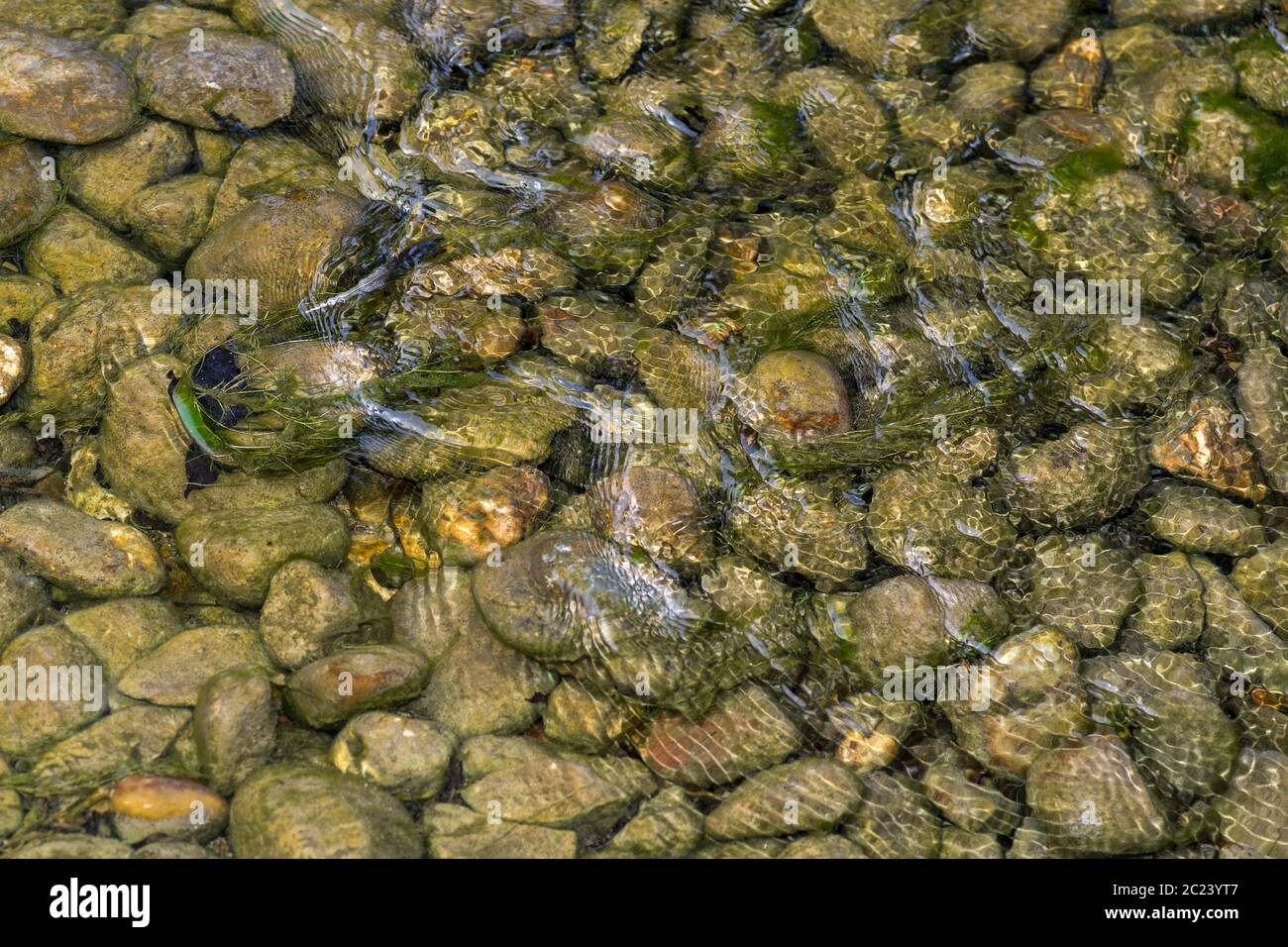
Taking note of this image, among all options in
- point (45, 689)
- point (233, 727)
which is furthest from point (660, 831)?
point (45, 689)

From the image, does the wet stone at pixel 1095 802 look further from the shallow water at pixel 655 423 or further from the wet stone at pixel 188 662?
the wet stone at pixel 188 662

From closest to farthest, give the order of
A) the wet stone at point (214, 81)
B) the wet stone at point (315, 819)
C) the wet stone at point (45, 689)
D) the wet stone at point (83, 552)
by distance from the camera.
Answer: the wet stone at point (315, 819)
the wet stone at point (45, 689)
the wet stone at point (83, 552)
the wet stone at point (214, 81)

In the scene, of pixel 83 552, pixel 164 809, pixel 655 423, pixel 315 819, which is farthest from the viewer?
pixel 655 423

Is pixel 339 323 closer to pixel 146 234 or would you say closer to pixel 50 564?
pixel 146 234

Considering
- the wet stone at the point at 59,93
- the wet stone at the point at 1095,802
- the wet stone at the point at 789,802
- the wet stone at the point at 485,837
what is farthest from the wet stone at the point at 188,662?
the wet stone at the point at 1095,802

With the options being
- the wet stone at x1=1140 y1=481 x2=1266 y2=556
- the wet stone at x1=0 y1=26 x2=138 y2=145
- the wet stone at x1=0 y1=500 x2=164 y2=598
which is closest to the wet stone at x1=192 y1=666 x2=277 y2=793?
the wet stone at x1=0 y1=500 x2=164 y2=598

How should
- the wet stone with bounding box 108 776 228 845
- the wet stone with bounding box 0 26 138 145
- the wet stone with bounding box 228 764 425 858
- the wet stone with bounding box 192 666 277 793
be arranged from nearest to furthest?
the wet stone with bounding box 228 764 425 858 → the wet stone with bounding box 108 776 228 845 → the wet stone with bounding box 192 666 277 793 → the wet stone with bounding box 0 26 138 145

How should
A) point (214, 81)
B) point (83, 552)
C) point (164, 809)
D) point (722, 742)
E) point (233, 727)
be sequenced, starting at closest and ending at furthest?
point (164, 809) < point (233, 727) < point (722, 742) < point (83, 552) < point (214, 81)

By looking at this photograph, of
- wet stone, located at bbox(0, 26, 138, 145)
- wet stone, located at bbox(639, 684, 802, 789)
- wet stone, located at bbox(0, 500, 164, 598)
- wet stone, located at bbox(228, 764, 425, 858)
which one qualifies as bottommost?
wet stone, located at bbox(228, 764, 425, 858)

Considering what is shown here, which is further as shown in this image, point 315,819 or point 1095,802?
point 1095,802

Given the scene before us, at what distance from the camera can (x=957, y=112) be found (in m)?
5.45

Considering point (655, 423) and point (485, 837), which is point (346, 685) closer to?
point (485, 837)

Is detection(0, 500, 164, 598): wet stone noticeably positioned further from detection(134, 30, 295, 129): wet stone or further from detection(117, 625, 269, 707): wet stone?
detection(134, 30, 295, 129): wet stone

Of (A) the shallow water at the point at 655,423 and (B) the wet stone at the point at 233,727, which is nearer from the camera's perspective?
(B) the wet stone at the point at 233,727
